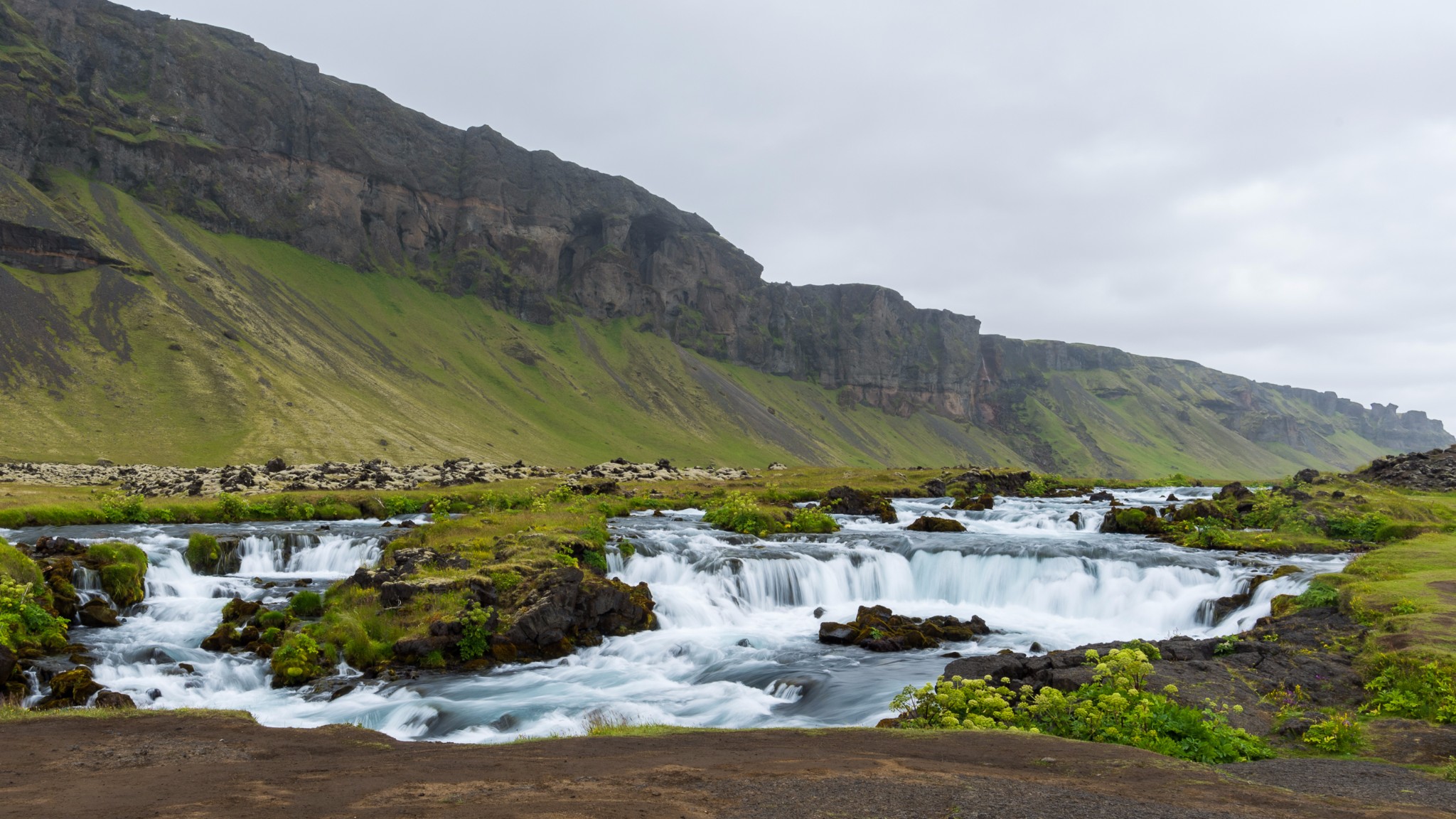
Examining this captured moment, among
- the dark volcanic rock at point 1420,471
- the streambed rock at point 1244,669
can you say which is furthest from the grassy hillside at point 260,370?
the dark volcanic rock at point 1420,471

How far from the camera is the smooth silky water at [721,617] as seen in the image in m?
19.2

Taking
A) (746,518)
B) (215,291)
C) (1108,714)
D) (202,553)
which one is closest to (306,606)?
(202,553)

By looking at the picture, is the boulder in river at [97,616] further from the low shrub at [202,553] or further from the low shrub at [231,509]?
the low shrub at [231,509]

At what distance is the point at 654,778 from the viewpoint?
10016 mm

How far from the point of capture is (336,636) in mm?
22234

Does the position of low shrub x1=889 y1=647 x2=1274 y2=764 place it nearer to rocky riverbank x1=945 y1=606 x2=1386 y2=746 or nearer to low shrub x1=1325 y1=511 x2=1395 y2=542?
rocky riverbank x1=945 y1=606 x2=1386 y2=746

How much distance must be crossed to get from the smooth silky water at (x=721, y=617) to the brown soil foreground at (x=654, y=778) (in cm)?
566

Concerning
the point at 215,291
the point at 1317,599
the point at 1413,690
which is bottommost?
the point at 1413,690

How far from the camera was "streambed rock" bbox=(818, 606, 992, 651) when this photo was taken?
25375 mm

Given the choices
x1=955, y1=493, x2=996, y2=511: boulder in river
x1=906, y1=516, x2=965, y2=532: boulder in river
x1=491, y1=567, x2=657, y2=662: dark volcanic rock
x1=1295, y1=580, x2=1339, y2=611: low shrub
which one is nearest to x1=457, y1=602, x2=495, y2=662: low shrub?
x1=491, y1=567, x2=657, y2=662: dark volcanic rock

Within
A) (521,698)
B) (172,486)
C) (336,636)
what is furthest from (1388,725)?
(172,486)

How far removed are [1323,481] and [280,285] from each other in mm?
173197

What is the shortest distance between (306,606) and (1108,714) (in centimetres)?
2423

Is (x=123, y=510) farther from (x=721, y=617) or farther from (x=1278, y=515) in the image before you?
(x=1278, y=515)
